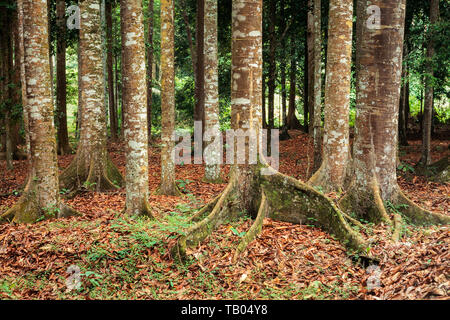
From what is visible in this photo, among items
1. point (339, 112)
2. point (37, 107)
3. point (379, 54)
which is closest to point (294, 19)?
point (339, 112)

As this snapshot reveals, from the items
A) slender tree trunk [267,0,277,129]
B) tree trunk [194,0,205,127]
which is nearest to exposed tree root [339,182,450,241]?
tree trunk [194,0,205,127]

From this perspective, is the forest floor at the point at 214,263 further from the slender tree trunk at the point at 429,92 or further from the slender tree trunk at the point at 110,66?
the slender tree trunk at the point at 110,66

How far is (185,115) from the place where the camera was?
86.4ft

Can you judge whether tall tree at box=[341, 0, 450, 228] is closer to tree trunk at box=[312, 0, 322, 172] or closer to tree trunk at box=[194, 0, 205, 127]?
tree trunk at box=[312, 0, 322, 172]

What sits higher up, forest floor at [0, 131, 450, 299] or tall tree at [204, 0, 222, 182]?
tall tree at [204, 0, 222, 182]

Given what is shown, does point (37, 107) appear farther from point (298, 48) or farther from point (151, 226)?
point (298, 48)

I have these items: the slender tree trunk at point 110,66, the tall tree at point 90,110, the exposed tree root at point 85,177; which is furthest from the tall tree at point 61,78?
the exposed tree root at point 85,177

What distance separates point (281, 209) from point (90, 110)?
251 inches

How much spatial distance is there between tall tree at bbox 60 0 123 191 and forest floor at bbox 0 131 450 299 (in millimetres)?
3068

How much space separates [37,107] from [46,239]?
8.51ft

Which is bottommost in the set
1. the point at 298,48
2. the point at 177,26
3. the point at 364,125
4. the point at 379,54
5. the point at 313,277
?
the point at 313,277

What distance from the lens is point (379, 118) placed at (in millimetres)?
6809

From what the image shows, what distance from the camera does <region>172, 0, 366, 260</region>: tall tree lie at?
6.82m

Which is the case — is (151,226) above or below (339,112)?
below
